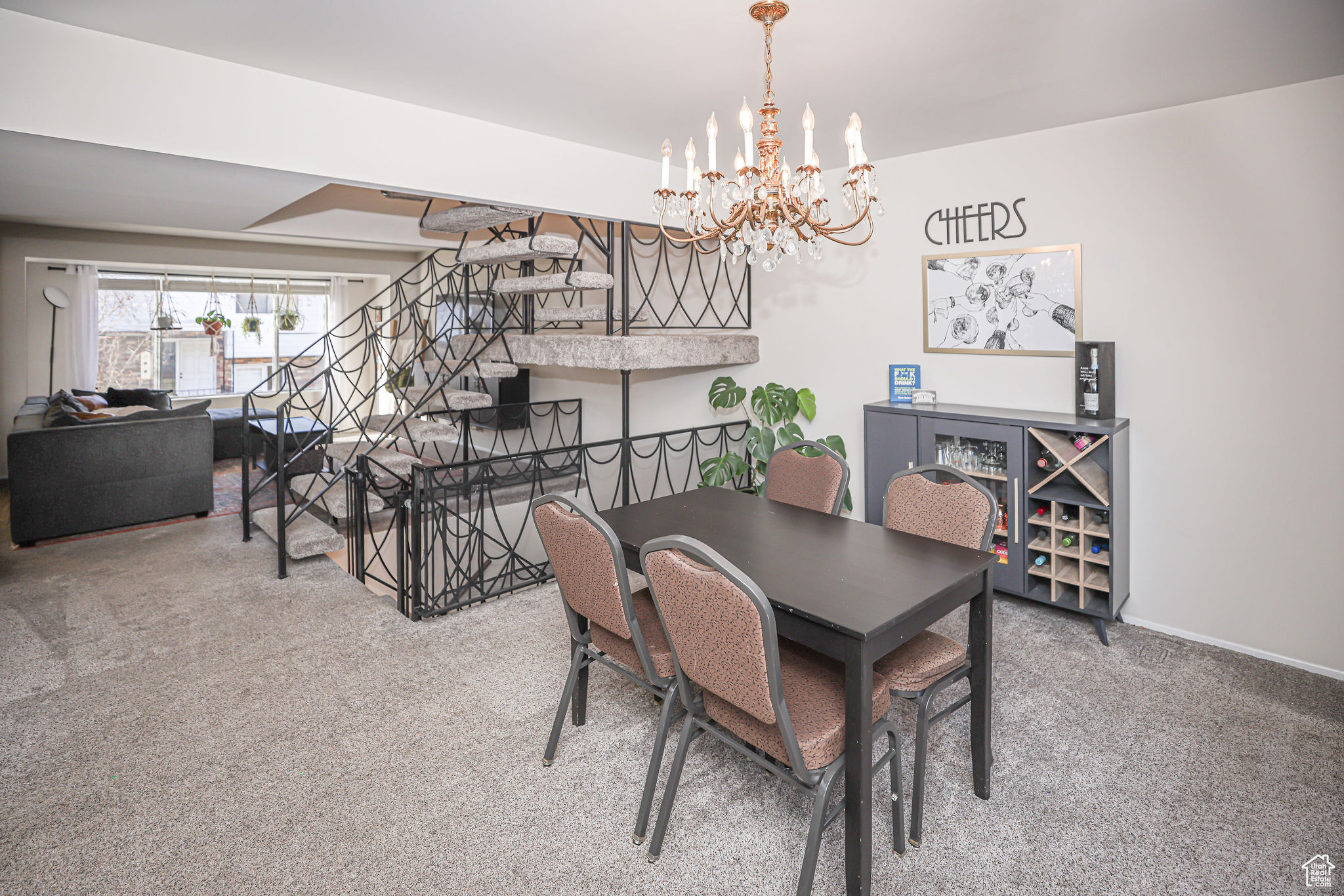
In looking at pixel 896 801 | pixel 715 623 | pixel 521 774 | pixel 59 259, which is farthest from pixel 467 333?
pixel 59 259

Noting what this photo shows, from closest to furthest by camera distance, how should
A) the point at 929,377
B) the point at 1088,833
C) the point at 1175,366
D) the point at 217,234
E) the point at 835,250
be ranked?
the point at 1088,833 < the point at 1175,366 < the point at 929,377 < the point at 835,250 < the point at 217,234

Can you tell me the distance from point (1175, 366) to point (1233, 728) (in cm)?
159

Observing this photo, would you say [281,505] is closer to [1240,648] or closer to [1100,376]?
[1100,376]

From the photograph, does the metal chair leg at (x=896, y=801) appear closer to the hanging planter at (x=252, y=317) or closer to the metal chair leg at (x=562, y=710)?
the metal chair leg at (x=562, y=710)

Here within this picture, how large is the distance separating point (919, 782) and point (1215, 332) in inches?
99.1

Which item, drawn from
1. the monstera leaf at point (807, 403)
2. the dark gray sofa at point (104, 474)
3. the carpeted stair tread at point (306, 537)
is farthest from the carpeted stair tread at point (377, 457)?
the monstera leaf at point (807, 403)

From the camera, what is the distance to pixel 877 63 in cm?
254

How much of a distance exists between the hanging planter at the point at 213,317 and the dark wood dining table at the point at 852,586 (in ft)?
27.9

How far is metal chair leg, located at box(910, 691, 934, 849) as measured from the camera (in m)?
1.91

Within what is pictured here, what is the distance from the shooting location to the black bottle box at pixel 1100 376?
317cm

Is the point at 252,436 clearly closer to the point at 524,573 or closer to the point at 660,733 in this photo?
the point at 524,573

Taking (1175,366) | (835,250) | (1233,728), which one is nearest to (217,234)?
(835,250)

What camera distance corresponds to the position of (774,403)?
4.43m

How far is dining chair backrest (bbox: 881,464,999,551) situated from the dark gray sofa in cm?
517
